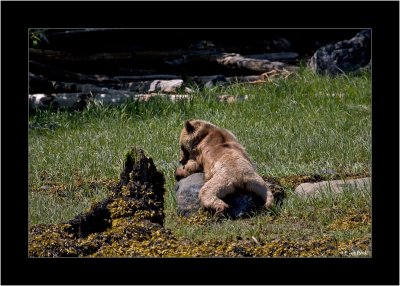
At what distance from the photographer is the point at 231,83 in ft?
61.9

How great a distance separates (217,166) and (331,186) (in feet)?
5.24

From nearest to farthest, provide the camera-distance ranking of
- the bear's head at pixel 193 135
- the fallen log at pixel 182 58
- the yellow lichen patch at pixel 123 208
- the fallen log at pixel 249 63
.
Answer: the yellow lichen patch at pixel 123 208
the bear's head at pixel 193 135
the fallen log at pixel 249 63
the fallen log at pixel 182 58

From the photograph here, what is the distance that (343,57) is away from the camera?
18.7 meters

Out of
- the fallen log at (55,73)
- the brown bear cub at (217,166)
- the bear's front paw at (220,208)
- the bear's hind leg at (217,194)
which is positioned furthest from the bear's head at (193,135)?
the fallen log at (55,73)

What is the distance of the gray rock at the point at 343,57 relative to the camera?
18.6m

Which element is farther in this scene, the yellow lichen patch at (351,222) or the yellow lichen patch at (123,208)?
the yellow lichen patch at (351,222)

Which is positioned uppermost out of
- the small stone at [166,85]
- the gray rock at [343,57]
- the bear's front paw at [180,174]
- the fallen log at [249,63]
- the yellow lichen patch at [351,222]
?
the fallen log at [249,63]

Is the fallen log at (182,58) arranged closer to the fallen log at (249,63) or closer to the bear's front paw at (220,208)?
the fallen log at (249,63)

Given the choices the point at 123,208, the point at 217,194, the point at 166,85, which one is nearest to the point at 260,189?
the point at 217,194

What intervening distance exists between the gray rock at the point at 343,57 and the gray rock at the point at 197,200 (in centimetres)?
913

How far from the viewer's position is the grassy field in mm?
9352

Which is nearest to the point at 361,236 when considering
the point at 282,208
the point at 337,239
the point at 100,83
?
the point at 337,239

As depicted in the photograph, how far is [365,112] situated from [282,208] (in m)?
6.41

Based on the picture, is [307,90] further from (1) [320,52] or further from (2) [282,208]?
(2) [282,208]
